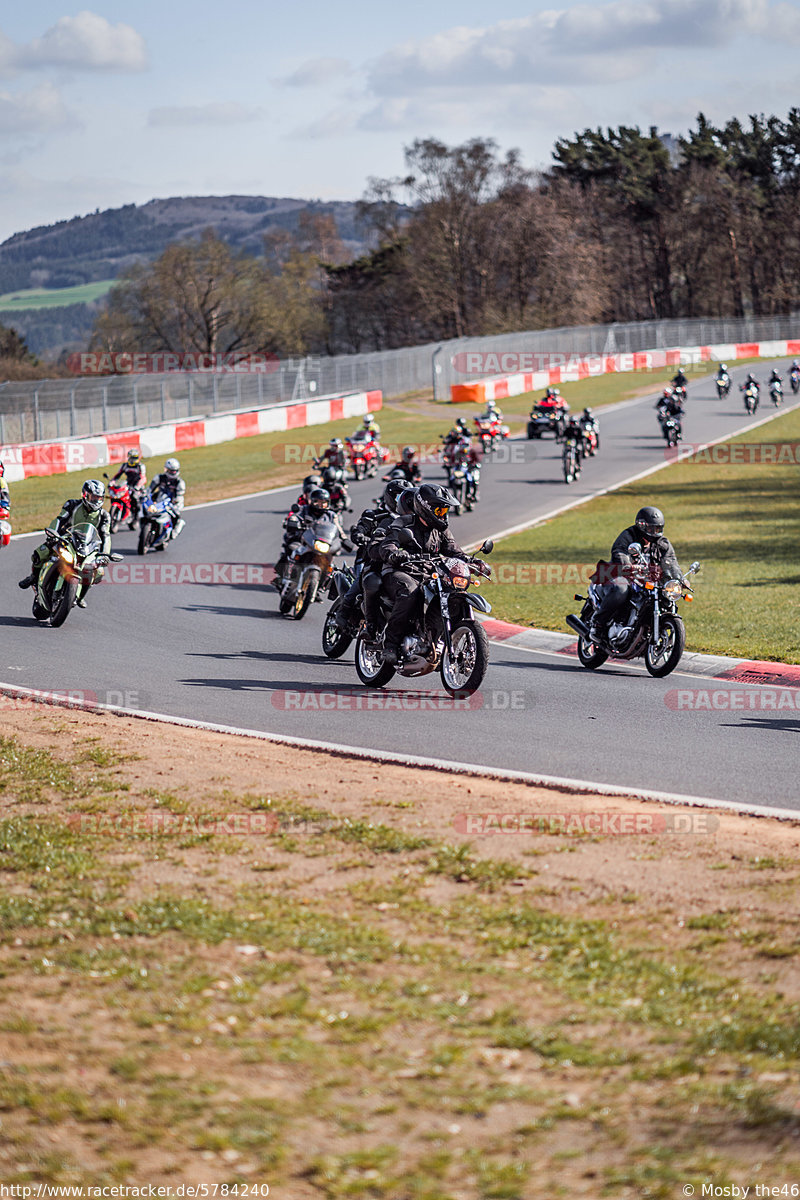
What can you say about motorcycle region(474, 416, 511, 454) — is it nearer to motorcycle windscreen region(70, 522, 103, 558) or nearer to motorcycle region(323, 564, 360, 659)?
motorcycle windscreen region(70, 522, 103, 558)

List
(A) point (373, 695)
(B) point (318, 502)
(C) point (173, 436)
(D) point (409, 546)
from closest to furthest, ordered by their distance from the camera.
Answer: (D) point (409, 546)
(A) point (373, 695)
(B) point (318, 502)
(C) point (173, 436)

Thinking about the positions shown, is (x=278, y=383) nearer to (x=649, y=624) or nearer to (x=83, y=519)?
(x=83, y=519)

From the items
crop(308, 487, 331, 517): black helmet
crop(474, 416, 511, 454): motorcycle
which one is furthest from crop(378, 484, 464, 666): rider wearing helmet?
crop(474, 416, 511, 454): motorcycle

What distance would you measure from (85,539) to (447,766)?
8.12 m

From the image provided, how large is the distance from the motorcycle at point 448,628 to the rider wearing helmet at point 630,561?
8.02 feet

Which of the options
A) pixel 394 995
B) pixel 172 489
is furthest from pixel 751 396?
pixel 394 995

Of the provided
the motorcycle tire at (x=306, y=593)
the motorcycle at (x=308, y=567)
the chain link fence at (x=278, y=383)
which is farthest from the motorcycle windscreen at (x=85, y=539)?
the chain link fence at (x=278, y=383)

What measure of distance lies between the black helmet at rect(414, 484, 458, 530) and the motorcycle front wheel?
3.46ft

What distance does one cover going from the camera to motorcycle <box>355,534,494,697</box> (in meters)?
11.3

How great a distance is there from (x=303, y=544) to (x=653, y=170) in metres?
97.9

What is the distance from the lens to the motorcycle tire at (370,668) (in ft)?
40.4

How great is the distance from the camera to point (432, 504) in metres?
11.7

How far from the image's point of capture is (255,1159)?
13.1 feet

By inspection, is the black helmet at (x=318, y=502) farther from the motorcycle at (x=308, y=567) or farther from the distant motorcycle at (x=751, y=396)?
the distant motorcycle at (x=751, y=396)
